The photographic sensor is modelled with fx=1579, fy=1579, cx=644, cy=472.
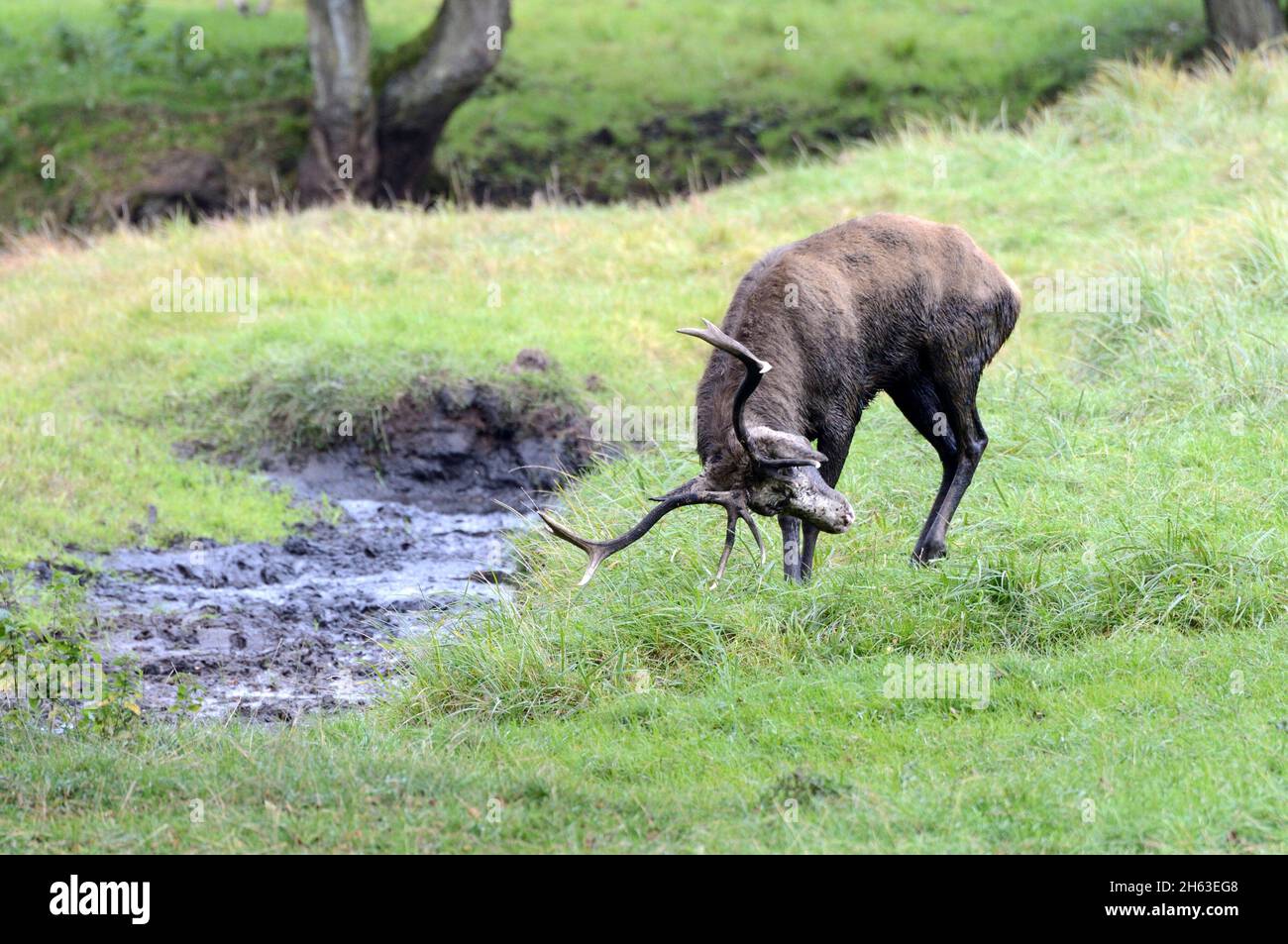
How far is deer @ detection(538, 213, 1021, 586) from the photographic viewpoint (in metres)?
7.06

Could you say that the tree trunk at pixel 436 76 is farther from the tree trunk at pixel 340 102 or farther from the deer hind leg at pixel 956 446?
the deer hind leg at pixel 956 446

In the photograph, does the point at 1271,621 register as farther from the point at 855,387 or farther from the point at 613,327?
the point at 613,327

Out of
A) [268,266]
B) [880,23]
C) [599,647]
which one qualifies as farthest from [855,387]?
[880,23]

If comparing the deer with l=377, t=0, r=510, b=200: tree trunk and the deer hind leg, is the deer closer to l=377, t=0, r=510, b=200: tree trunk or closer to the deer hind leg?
the deer hind leg

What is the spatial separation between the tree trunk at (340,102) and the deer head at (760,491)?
39.5 feet

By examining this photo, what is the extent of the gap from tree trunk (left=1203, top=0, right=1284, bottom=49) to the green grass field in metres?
3.14

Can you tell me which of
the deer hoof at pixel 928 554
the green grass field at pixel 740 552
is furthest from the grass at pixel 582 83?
the deer hoof at pixel 928 554

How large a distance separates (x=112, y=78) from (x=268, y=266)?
8.30 m

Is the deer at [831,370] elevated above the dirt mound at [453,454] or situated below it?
above

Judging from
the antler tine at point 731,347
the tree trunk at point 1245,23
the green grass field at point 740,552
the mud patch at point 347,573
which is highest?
the tree trunk at point 1245,23

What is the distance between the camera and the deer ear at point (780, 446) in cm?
705

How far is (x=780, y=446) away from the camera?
279 inches

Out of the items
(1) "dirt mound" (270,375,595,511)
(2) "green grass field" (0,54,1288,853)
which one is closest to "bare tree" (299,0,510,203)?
(2) "green grass field" (0,54,1288,853)

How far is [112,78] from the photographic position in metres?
21.1
